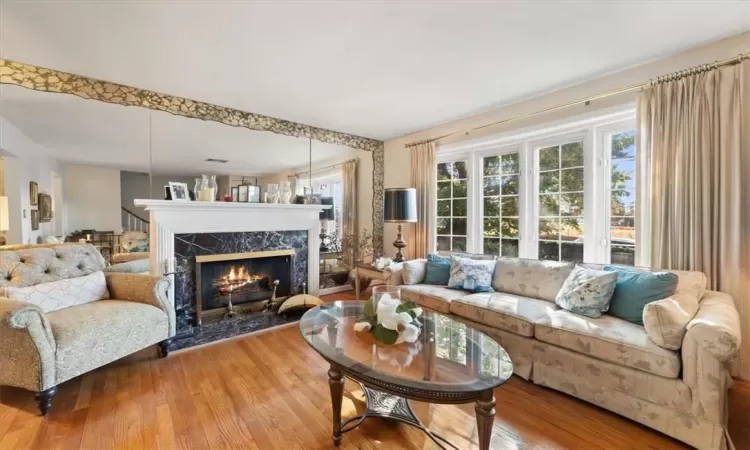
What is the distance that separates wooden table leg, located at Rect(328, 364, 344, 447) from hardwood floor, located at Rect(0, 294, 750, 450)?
0.08 meters

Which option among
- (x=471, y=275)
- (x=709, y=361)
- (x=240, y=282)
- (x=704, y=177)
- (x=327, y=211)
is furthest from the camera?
(x=327, y=211)

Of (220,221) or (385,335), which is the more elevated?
(220,221)

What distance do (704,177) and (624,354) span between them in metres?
1.44

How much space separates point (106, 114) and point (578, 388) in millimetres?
4271

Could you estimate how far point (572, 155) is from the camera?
116 inches

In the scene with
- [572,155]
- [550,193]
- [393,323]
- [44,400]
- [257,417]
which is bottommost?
[257,417]

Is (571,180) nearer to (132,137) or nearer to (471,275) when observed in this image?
(471,275)

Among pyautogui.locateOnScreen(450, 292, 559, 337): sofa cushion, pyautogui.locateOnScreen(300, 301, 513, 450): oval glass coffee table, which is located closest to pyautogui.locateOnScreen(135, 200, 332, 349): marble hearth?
pyautogui.locateOnScreen(300, 301, 513, 450): oval glass coffee table

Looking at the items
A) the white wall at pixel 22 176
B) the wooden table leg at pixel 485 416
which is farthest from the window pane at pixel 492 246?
the white wall at pixel 22 176

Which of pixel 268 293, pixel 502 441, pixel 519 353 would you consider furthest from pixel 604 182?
pixel 268 293

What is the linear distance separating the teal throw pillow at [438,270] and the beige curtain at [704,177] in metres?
1.61

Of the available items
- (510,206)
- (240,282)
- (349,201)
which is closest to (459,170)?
(510,206)

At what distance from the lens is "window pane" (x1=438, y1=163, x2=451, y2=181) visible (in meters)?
3.96

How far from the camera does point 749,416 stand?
173 centimetres
